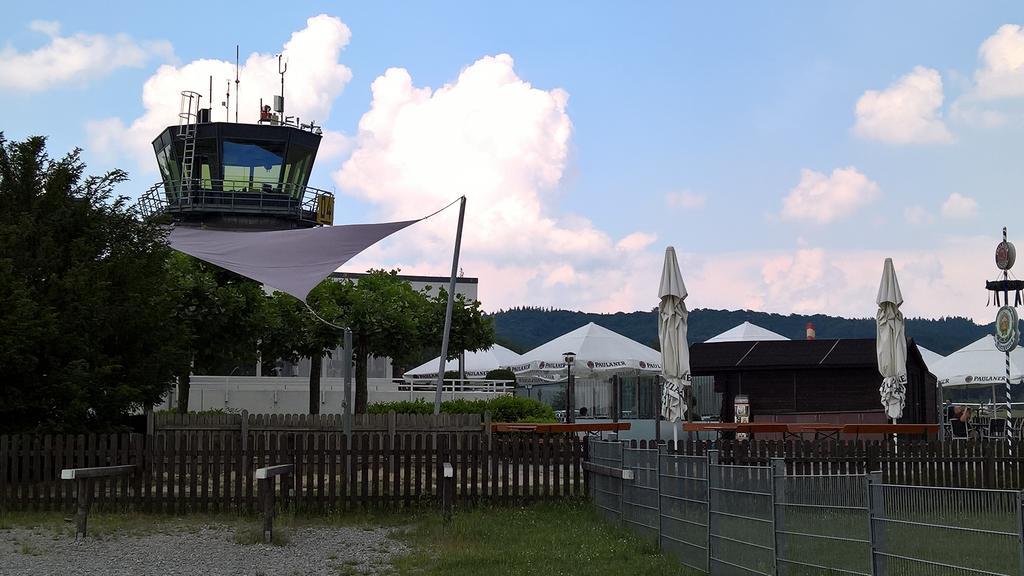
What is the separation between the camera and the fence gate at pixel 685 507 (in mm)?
9555

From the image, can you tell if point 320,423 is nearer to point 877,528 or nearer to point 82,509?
point 82,509

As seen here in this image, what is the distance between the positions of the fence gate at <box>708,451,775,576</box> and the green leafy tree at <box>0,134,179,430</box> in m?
9.86

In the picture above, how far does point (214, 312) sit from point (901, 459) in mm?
16572

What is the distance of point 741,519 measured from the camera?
8.62m

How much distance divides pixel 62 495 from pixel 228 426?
3.84m

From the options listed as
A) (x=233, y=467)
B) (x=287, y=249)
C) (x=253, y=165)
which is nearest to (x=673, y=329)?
(x=287, y=249)

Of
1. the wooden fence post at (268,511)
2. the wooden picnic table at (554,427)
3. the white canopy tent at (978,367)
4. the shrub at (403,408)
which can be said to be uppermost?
the white canopy tent at (978,367)

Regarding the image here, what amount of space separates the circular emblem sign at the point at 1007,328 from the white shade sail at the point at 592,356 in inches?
411

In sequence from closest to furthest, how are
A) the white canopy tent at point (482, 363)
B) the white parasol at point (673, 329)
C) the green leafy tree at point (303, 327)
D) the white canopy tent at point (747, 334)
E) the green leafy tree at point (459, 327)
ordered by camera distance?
the white parasol at point (673, 329) < the green leafy tree at point (303, 327) < the green leafy tree at point (459, 327) < the white canopy tent at point (747, 334) < the white canopy tent at point (482, 363)

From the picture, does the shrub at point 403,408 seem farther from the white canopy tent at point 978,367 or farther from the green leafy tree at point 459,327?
the white canopy tent at point 978,367

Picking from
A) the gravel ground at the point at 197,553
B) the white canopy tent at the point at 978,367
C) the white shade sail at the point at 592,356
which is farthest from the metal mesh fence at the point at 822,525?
the white canopy tent at the point at 978,367

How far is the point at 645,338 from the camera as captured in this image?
17012cm

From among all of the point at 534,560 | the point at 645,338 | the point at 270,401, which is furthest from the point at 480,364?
the point at 645,338

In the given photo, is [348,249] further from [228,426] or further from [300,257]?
[228,426]
